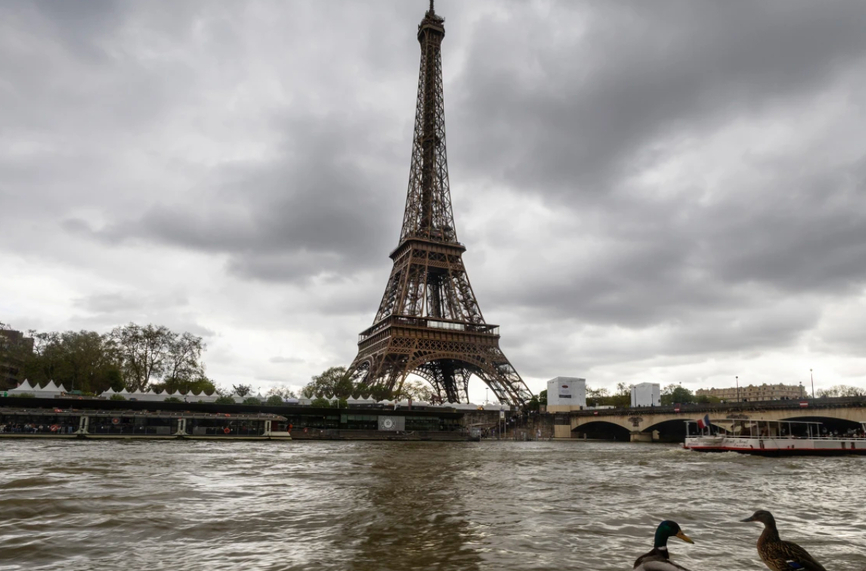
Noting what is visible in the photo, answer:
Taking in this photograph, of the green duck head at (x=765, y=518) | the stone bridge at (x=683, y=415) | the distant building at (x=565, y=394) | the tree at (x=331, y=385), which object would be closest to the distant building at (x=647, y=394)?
the stone bridge at (x=683, y=415)

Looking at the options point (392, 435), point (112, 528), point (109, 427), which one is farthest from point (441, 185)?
point (112, 528)

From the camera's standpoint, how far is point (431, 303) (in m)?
107

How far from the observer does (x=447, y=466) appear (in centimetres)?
3356

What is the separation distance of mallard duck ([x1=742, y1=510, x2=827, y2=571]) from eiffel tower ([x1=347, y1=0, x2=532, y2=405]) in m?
74.4

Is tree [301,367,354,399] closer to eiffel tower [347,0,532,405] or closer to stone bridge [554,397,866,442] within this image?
eiffel tower [347,0,532,405]

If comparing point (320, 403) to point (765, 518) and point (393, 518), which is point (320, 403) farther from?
point (765, 518)

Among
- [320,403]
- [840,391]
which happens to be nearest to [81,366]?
[320,403]

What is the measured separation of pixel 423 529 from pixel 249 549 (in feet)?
13.2

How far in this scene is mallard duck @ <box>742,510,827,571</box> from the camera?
7730 mm

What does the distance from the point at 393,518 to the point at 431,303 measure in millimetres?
91208

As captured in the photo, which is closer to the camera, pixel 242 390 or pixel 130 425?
pixel 130 425

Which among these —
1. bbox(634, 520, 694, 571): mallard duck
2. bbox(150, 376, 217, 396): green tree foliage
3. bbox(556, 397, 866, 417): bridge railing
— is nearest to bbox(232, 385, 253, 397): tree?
bbox(150, 376, 217, 396): green tree foliage

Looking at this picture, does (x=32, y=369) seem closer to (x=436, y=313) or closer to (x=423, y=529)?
(x=436, y=313)

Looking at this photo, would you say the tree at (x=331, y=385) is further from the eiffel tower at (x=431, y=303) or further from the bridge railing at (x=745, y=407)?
the bridge railing at (x=745, y=407)
